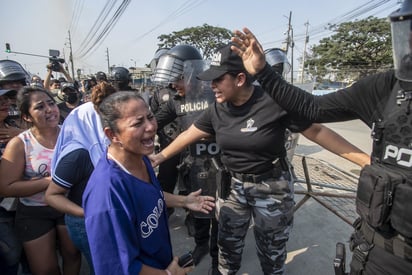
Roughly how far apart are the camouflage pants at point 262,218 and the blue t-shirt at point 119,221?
0.94 meters

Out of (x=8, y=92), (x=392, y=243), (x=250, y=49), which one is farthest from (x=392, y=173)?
(x=8, y=92)

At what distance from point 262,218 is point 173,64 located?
2.17 metres

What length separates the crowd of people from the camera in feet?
3.69

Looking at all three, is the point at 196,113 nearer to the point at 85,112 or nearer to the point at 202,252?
the point at 85,112

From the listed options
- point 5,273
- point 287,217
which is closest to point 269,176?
point 287,217

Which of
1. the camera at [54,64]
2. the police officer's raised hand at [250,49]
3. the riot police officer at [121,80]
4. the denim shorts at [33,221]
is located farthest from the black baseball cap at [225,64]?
the camera at [54,64]

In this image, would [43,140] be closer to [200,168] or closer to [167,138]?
[200,168]

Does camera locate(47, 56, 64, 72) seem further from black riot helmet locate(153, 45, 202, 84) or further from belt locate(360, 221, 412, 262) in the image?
belt locate(360, 221, 412, 262)

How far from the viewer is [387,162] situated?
1.22m

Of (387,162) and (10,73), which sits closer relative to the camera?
(387,162)

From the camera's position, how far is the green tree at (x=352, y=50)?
97.4ft

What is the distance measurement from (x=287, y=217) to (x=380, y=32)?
1447 inches

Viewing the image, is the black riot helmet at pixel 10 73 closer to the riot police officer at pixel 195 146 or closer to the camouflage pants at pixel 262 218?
the riot police officer at pixel 195 146

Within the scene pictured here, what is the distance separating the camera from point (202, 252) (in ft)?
9.23
